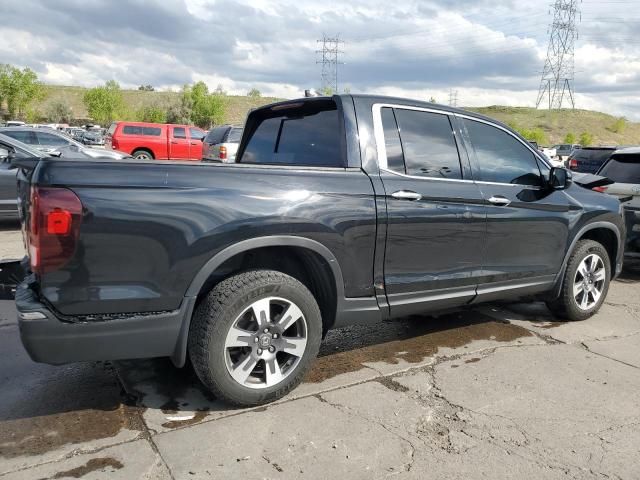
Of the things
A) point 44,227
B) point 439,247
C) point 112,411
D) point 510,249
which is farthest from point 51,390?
point 510,249

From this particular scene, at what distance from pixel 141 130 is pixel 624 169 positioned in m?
19.1

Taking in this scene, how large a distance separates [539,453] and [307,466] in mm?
1211

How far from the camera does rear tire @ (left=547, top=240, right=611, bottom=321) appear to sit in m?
4.92

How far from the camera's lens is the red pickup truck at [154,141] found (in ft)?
71.5

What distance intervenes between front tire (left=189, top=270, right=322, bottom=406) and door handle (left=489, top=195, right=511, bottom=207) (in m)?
1.70

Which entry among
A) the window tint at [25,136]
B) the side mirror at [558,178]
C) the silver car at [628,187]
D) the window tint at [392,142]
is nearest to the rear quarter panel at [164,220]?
the window tint at [392,142]

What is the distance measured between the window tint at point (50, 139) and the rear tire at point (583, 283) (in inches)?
492

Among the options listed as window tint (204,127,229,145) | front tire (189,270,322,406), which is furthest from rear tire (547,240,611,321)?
window tint (204,127,229,145)

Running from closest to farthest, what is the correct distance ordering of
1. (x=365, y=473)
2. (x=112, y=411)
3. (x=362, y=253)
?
(x=365, y=473), (x=112, y=411), (x=362, y=253)

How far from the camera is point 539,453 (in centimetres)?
287

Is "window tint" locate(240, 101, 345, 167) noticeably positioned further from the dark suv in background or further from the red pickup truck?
the red pickup truck

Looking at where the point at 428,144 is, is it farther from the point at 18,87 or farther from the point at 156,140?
the point at 18,87

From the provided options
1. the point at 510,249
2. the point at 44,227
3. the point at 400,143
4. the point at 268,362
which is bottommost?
the point at 268,362

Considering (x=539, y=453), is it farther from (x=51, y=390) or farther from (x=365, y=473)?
(x=51, y=390)
